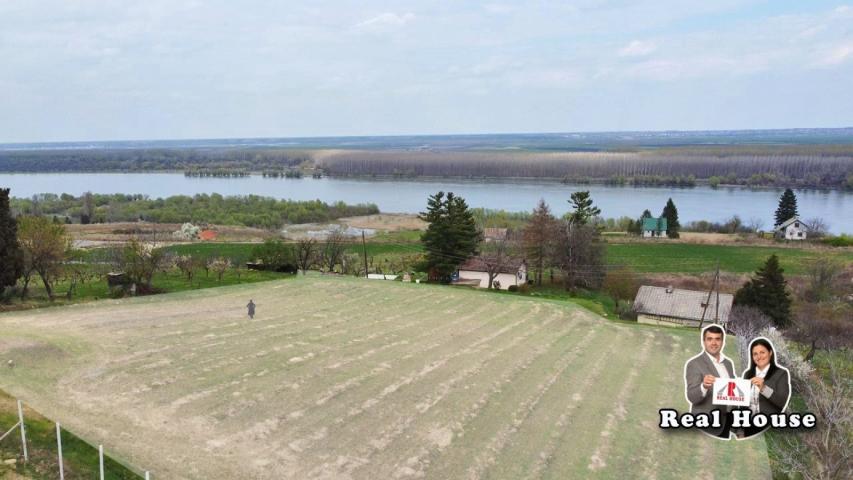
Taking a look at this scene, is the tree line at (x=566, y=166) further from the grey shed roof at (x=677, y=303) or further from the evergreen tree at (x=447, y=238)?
the grey shed roof at (x=677, y=303)

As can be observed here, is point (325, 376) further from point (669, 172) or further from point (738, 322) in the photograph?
point (669, 172)

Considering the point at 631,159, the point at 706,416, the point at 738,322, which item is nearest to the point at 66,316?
the point at 706,416

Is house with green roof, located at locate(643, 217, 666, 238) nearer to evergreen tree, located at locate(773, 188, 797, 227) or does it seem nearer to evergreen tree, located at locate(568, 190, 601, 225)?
evergreen tree, located at locate(773, 188, 797, 227)

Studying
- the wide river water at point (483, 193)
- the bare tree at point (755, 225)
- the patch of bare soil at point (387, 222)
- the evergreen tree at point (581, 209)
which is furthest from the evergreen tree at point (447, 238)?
the wide river water at point (483, 193)

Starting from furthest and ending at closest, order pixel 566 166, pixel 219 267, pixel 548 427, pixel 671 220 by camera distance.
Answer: pixel 566 166
pixel 671 220
pixel 219 267
pixel 548 427

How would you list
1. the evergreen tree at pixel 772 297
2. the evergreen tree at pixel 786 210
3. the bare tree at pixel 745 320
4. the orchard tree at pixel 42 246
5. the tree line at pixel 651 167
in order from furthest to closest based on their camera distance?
the tree line at pixel 651 167 < the evergreen tree at pixel 786 210 < the evergreen tree at pixel 772 297 < the orchard tree at pixel 42 246 < the bare tree at pixel 745 320

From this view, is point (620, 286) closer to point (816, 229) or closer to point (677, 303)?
point (677, 303)

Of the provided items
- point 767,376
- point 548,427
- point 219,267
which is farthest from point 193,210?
point 767,376
